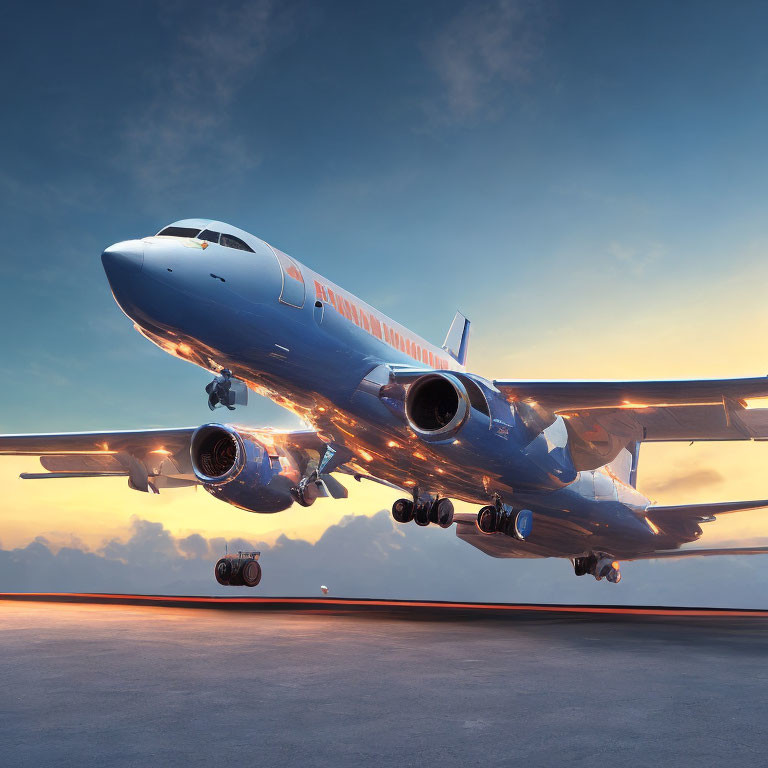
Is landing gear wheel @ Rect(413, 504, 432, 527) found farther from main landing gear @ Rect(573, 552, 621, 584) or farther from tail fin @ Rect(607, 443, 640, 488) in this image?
main landing gear @ Rect(573, 552, 621, 584)

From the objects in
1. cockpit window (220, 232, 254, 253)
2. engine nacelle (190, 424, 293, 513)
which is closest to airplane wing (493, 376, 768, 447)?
cockpit window (220, 232, 254, 253)

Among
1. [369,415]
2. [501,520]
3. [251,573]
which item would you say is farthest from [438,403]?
[251,573]

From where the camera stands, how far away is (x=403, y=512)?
73.4ft

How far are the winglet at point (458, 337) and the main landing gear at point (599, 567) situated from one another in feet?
34.4

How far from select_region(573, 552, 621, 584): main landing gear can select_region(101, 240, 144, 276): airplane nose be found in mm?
23178

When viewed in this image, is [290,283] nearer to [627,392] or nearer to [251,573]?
[627,392]

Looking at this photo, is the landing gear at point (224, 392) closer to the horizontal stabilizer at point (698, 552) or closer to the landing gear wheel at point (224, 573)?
the landing gear wheel at point (224, 573)

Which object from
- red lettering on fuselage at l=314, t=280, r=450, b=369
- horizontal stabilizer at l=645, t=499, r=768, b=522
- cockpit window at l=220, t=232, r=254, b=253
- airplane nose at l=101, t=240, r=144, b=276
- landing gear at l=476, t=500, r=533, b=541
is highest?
cockpit window at l=220, t=232, r=254, b=253

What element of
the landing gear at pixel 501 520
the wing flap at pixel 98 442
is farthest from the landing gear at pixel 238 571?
the landing gear at pixel 501 520

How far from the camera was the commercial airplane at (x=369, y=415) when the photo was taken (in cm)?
1461

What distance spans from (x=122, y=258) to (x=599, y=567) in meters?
24.2

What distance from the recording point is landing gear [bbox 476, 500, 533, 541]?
20.5 meters

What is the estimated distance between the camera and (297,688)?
764 centimetres

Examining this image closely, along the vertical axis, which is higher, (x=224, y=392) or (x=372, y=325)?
(x=372, y=325)
